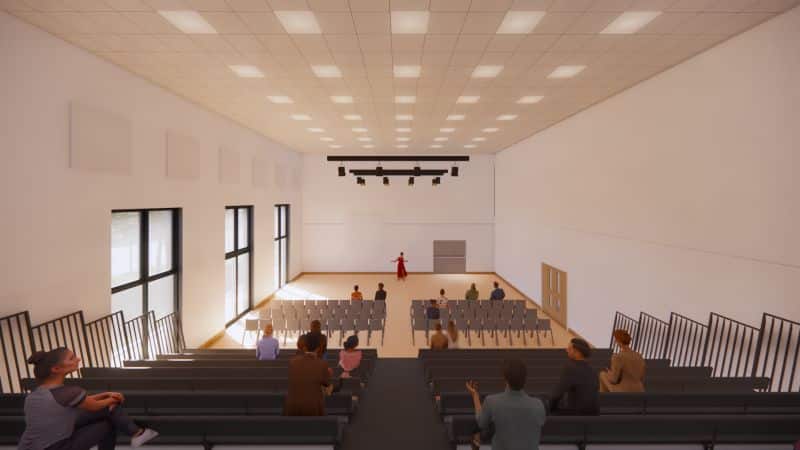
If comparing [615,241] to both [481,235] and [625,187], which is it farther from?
[481,235]

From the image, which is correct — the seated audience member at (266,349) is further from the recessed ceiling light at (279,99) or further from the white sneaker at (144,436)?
the recessed ceiling light at (279,99)

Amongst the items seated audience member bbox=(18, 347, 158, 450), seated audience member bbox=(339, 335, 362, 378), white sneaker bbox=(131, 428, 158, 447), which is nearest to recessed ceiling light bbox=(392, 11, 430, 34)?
seated audience member bbox=(339, 335, 362, 378)

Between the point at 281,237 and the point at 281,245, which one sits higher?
the point at 281,237

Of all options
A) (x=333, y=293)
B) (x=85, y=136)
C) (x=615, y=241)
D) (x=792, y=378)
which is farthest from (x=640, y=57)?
(x=333, y=293)

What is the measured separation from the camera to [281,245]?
59.7 ft

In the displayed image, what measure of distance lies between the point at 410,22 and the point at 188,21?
2.83 m

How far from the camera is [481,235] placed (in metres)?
21.2

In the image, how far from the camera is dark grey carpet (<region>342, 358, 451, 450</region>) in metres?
3.93

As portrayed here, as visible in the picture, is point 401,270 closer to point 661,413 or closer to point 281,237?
point 281,237

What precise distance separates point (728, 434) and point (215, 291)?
10.7 m

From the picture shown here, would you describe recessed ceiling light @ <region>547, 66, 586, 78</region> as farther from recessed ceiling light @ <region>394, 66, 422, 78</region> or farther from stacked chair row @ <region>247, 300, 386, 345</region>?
stacked chair row @ <region>247, 300, 386, 345</region>

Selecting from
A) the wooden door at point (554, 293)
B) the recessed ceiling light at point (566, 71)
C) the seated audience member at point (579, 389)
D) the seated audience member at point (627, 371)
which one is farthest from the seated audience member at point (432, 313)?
the seated audience member at point (579, 389)

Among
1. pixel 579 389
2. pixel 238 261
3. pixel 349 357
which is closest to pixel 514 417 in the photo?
pixel 579 389

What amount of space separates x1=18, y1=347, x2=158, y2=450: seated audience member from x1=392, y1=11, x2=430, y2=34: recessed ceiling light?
15.5 ft
